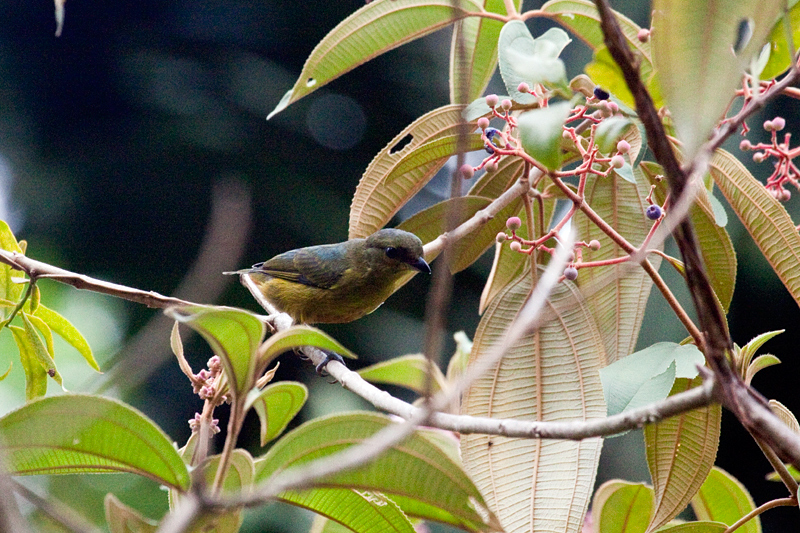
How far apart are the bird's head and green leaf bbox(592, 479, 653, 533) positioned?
1.34 m

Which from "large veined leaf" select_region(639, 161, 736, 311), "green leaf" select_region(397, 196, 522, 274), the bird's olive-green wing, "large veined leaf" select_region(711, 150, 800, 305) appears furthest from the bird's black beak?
"large veined leaf" select_region(711, 150, 800, 305)

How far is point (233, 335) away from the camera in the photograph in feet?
3.53

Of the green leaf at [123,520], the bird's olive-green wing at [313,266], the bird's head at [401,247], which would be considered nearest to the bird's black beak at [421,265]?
the bird's head at [401,247]

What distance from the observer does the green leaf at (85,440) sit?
1.05m

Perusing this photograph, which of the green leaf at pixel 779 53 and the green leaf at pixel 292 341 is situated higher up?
the green leaf at pixel 779 53

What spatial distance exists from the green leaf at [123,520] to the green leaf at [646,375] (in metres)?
0.88

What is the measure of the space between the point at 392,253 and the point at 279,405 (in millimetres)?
1753

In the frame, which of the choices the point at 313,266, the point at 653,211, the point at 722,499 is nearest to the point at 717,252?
the point at 653,211

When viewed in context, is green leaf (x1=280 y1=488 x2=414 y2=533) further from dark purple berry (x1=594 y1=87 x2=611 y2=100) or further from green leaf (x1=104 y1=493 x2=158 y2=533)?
dark purple berry (x1=594 y1=87 x2=611 y2=100)

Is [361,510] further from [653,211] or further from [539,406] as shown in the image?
[653,211]

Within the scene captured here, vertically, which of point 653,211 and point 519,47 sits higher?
point 519,47

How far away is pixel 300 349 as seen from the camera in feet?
8.89

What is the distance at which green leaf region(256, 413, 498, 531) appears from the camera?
1.06 m

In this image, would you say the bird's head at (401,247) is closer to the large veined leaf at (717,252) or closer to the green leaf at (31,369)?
the large veined leaf at (717,252)
